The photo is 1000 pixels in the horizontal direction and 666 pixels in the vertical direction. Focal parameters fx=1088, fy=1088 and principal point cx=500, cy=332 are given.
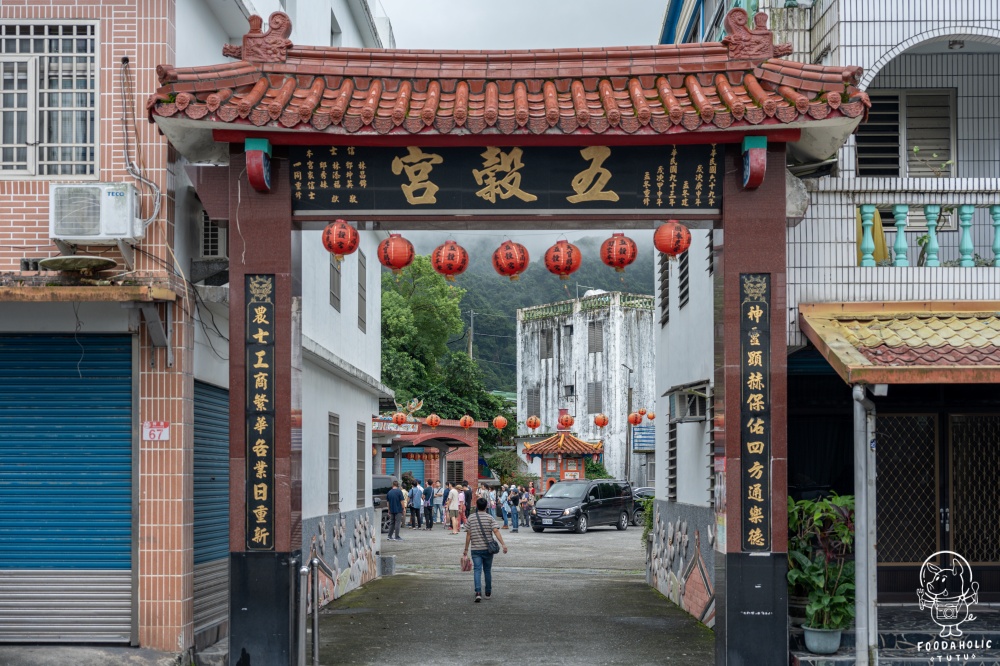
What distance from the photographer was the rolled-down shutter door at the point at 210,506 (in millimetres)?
10602

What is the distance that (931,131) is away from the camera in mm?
12359

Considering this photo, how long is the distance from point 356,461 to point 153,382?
9.21 m

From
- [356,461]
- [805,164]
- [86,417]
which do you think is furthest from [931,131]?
[356,461]

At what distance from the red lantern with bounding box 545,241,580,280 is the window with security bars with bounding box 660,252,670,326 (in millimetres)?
7118

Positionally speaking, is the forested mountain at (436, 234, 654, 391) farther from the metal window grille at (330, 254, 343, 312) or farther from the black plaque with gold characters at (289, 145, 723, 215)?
the black plaque with gold characters at (289, 145, 723, 215)

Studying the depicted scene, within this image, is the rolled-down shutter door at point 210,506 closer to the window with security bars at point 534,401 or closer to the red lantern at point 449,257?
the red lantern at point 449,257

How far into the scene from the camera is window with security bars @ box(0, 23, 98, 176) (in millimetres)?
10102

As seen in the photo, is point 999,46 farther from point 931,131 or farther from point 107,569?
point 107,569

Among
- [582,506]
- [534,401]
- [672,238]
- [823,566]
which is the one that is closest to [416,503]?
[582,506]

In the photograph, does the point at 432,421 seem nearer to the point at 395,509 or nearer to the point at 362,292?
the point at 395,509

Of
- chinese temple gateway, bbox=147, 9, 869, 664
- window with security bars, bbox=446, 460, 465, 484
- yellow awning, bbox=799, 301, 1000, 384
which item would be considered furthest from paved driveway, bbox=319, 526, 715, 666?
window with security bars, bbox=446, 460, 465, 484

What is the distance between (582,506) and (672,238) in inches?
969

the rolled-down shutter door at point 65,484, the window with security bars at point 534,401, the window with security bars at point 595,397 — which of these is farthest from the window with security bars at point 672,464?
the window with security bars at point 534,401

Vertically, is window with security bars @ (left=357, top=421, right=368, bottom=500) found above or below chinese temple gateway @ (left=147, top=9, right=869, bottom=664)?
below
